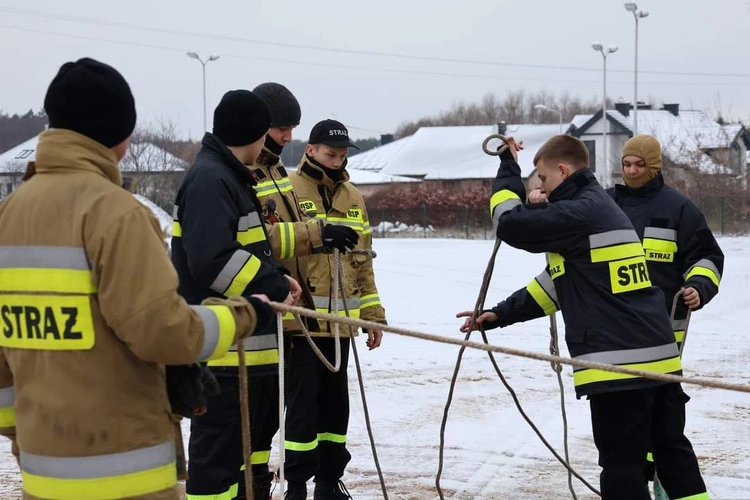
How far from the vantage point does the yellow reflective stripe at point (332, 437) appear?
5.62 metres

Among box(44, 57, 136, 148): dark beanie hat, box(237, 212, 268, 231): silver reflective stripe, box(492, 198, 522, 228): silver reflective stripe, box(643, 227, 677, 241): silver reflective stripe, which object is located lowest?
box(643, 227, 677, 241): silver reflective stripe

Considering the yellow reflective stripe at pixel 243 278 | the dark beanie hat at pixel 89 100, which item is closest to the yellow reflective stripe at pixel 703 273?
the yellow reflective stripe at pixel 243 278

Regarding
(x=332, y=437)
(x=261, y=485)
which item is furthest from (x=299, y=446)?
(x=261, y=485)

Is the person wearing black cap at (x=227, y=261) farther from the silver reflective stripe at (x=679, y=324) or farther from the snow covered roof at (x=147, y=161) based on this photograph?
the snow covered roof at (x=147, y=161)

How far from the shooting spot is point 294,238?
4816 mm

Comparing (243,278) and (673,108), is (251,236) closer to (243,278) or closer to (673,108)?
(243,278)

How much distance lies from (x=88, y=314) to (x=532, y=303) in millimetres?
2821

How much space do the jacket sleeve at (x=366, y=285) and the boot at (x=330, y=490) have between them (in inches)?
40.1

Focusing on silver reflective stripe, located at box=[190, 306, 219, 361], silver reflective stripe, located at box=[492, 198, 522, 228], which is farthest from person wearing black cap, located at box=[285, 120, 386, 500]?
silver reflective stripe, located at box=[190, 306, 219, 361]

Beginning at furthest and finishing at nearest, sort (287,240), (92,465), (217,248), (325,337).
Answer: (325,337) → (287,240) → (217,248) → (92,465)

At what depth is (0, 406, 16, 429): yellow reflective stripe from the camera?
3.11 meters

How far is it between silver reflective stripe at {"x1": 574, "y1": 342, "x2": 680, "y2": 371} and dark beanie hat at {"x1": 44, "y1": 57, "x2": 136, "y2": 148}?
2.47 meters

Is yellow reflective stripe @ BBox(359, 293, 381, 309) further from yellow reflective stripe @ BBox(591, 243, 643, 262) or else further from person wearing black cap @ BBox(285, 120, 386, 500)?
yellow reflective stripe @ BBox(591, 243, 643, 262)

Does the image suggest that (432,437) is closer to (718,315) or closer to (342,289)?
(342,289)
